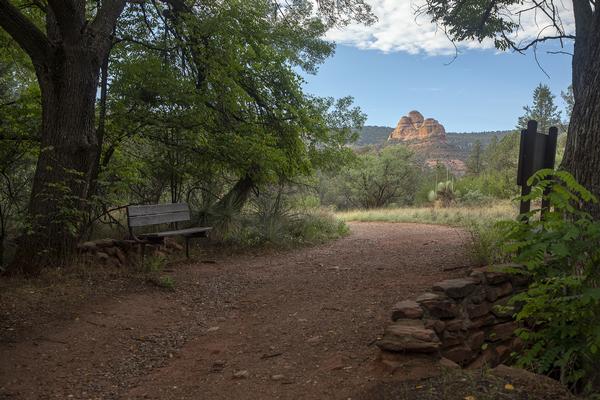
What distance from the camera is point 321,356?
3.92 metres

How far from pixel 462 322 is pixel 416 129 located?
105 meters

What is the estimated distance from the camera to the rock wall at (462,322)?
11.7 ft

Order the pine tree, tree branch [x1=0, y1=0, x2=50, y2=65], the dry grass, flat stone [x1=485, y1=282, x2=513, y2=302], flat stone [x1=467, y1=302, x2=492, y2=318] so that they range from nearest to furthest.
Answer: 1. flat stone [x1=467, y1=302, x2=492, y2=318]
2. flat stone [x1=485, y1=282, x2=513, y2=302]
3. tree branch [x1=0, y1=0, x2=50, y2=65]
4. the dry grass
5. the pine tree

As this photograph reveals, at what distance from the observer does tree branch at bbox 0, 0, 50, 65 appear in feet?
18.6

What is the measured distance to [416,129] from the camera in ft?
346

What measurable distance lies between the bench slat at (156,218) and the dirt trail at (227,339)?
948 mm

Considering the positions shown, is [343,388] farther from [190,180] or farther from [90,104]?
[190,180]

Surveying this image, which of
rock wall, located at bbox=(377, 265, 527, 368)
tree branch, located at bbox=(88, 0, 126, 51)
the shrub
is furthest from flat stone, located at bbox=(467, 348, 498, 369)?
tree branch, located at bbox=(88, 0, 126, 51)

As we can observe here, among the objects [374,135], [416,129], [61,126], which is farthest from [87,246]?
[416,129]

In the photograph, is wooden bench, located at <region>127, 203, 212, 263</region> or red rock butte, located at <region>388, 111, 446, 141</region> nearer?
wooden bench, located at <region>127, 203, 212, 263</region>

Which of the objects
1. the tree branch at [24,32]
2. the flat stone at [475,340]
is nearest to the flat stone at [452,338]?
the flat stone at [475,340]

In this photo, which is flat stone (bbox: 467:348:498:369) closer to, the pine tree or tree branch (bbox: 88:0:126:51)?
tree branch (bbox: 88:0:126:51)

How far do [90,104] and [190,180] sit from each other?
4.37 meters

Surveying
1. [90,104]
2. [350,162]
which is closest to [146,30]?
[90,104]
